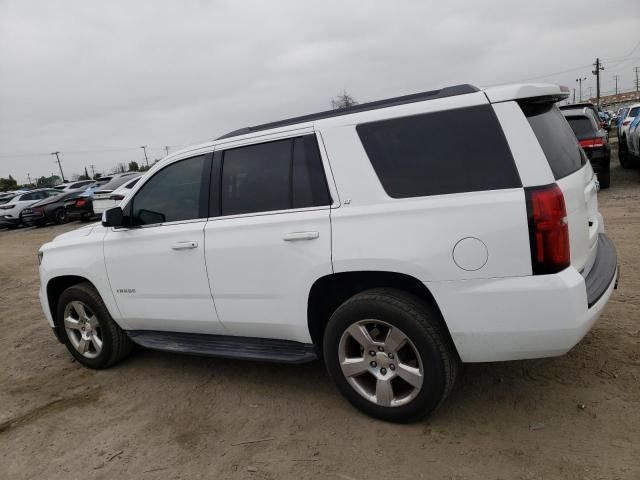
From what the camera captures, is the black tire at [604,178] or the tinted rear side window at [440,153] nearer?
the tinted rear side window at [440,153]

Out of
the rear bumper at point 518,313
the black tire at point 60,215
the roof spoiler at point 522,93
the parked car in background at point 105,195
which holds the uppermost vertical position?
the roof spoiler at point 522,93

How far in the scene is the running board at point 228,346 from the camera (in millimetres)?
3330

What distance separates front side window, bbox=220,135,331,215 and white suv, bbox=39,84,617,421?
1 centimetres

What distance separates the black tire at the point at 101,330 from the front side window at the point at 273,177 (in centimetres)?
162

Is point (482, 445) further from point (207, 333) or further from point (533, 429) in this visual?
point (207, 333)

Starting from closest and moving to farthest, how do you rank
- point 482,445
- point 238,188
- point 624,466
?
1. point 624,466
2. point 482,445
3. point 238,188

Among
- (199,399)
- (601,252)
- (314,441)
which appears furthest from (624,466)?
(199,399)

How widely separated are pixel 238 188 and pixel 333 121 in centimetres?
88

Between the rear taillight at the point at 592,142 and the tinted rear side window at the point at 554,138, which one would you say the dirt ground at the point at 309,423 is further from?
the rear taillight at the point at 592,142

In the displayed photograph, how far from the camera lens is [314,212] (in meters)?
3.10

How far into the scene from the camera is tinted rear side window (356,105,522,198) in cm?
263

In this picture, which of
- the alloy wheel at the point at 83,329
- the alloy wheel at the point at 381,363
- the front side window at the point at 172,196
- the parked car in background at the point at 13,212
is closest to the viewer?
the alloy wheel at the point at 381,363

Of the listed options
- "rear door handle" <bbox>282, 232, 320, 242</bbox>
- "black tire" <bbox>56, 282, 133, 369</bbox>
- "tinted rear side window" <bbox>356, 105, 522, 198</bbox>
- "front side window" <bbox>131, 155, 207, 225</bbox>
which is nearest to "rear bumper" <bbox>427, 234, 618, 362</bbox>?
"tinted rear side window" <bbox>356, 105, 522, 198</bbox>

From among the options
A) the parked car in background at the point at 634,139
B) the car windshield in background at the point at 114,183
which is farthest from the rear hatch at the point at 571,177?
the car windshield in background at the point at 114,183
